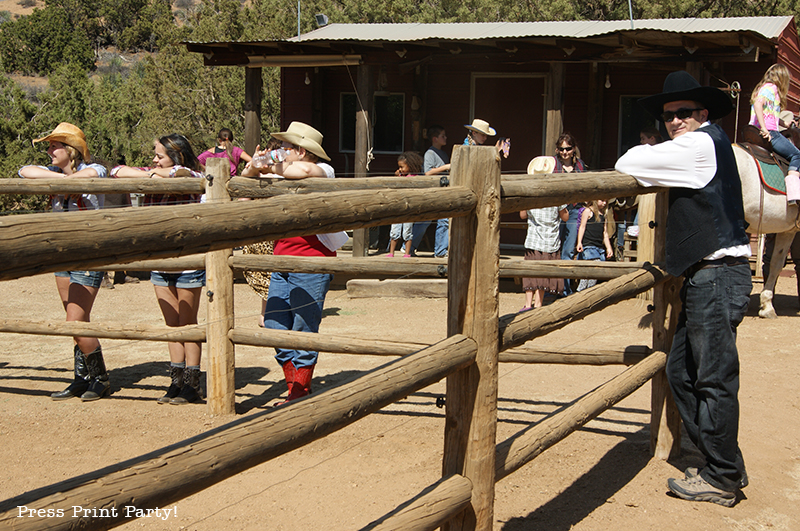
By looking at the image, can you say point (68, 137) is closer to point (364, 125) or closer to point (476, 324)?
point (476, 324)

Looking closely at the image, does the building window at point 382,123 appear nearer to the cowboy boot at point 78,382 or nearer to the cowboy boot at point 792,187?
the cowboy boot at point 792,187

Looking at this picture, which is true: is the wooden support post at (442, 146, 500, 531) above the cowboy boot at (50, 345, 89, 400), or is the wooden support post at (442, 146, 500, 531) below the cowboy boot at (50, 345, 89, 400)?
above

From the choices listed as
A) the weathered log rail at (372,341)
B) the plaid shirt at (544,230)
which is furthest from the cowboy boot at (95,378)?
the plaid shirt at (544,230)

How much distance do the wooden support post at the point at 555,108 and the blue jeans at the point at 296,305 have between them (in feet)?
21.4

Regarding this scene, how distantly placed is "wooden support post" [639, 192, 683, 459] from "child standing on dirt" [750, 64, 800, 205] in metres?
3.96

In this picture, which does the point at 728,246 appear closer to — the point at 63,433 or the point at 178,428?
the point at 178,428

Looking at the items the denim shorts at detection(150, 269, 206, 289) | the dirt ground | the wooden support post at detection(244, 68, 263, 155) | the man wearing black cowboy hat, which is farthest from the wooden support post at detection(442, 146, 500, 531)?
the wooden support post at detection(244, 68, 263, 155)

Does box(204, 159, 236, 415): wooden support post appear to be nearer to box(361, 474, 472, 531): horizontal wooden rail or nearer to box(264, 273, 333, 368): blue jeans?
box(264, 273, 333, 368): blue jeans

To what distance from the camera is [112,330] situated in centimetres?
474

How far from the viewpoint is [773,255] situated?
810 cm

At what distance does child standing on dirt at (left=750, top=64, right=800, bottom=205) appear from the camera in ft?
23.0

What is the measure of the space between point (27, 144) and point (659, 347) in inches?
563

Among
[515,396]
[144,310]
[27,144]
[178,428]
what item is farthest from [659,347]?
[27,144]

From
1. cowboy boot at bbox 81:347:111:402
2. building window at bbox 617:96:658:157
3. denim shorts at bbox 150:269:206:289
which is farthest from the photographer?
building window at bbox 617:96:658:157
